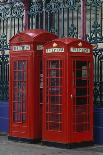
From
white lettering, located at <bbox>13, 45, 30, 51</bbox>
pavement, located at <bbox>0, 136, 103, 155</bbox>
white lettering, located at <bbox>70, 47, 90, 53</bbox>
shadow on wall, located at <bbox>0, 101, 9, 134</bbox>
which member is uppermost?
white lettering, located at <bbox>13, 45, 30, 51</bbox>

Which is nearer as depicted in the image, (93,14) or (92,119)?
(92,119)

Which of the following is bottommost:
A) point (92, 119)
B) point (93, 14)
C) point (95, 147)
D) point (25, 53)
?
point (95, 147)

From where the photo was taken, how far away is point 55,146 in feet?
30.6

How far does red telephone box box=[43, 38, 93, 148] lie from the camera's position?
9070mm

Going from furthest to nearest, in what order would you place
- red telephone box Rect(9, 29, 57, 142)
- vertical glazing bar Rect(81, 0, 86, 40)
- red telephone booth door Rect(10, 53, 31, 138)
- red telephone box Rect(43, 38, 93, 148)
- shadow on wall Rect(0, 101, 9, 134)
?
shadow on wall Rect(0, 101, 9, 134) < vertical glazing bar Rect(81, 0, 86, 40) < red telephone booth door Rect(10, 53, 31, 138) < red telephone box Rect(9, 29, 57, 142) < red telephone box Rect(43, 38, 93, 148)

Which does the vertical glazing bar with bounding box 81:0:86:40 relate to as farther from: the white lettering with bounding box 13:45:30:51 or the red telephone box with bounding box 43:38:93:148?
the white lettering with bounding box 13:45:30:51

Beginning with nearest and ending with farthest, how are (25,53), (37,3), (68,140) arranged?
(68,140) < (25,53) < (37,3)

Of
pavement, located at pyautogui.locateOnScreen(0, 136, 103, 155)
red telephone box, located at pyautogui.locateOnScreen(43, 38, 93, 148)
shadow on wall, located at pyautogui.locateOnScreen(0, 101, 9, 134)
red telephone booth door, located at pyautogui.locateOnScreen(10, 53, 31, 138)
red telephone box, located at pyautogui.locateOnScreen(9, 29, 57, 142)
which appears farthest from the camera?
shadow on wall, located at pyautogui.locateOnScreen(0, 101, 9, 134)

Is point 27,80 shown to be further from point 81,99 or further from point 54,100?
point 81,99

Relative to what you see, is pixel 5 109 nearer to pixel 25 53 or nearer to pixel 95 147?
pixel 25 53

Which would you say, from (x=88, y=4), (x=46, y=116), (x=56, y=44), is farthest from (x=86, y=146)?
(x=88, y=4)

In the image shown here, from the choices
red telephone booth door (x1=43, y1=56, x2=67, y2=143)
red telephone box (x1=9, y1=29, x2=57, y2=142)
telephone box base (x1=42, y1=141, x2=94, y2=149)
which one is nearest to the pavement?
telephone box base (x1=42, y1=141, x2=94, y2=149)

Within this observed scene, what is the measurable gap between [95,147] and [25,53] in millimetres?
2472

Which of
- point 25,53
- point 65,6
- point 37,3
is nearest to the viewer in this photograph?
point 25,53
